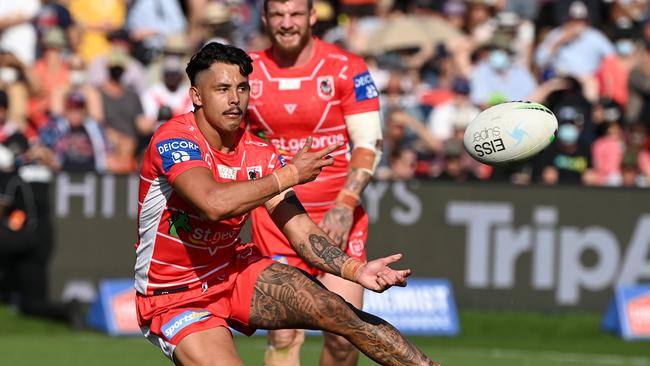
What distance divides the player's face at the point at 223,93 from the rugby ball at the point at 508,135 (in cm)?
156

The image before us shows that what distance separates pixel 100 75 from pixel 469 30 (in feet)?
17.1

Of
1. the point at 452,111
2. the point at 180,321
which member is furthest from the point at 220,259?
the point at 452,111

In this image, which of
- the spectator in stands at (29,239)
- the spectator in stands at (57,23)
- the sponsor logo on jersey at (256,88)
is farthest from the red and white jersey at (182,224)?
the spectator in stands at (57,23)

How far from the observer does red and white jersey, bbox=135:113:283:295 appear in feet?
25.7

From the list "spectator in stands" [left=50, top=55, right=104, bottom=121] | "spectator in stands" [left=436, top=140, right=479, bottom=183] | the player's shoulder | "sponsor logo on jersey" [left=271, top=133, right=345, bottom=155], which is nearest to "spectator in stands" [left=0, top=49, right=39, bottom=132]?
"spectator in stands" [left=50, top=55, right=104, bottom=121]

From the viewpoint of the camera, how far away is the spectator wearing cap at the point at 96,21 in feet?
62.0

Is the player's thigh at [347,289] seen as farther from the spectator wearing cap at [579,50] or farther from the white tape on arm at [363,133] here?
the spectator wearing cap at [579,50]

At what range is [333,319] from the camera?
25.5 feet

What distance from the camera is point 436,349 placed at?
14477mm

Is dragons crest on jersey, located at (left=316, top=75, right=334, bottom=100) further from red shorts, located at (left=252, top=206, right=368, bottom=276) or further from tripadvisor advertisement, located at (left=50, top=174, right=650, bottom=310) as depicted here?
tripadvisor advertisement, located at (left=50, top=174, right=650, bottom=310)

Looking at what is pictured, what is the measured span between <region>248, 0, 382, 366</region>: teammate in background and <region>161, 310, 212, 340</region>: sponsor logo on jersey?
1.69 metres

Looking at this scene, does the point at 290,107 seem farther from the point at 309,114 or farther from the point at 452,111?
the point at 452,111

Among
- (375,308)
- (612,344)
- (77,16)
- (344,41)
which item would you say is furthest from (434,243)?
(77,16)

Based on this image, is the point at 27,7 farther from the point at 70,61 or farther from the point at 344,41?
the point at 344,41
